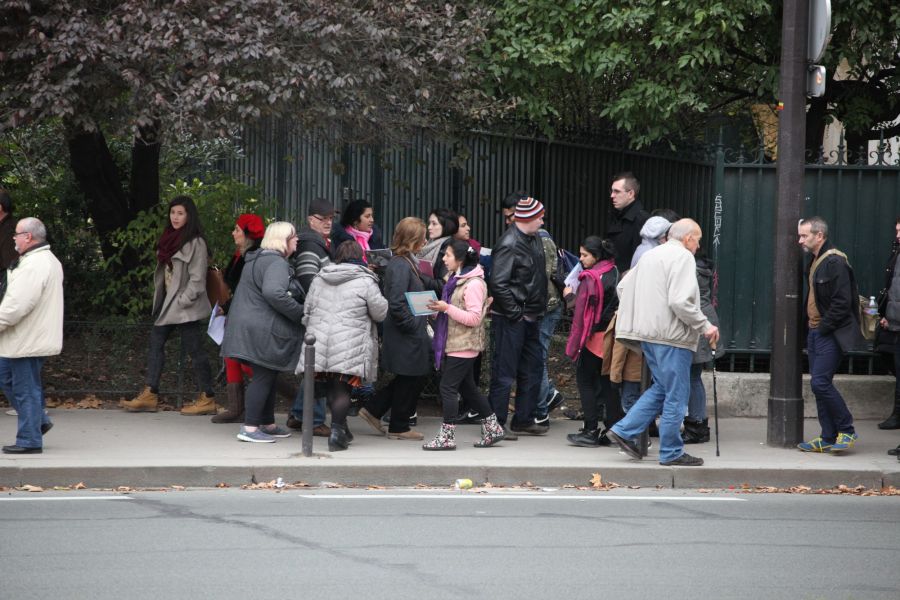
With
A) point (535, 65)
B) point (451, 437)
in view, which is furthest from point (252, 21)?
point (451, 437)

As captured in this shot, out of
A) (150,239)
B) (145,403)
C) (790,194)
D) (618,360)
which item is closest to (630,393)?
Answer: (618,360)

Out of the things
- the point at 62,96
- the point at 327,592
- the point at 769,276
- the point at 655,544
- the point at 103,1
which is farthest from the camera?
the point at 769,276

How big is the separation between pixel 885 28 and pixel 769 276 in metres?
3.10

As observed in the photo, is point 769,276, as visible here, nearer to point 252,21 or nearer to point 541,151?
point 541,151

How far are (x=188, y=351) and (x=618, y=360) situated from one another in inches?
157

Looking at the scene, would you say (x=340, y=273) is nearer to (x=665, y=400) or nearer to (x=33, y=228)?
(x=33, y=228)

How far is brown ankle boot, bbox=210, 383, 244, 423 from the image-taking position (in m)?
11.2

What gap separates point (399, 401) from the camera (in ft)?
34.6

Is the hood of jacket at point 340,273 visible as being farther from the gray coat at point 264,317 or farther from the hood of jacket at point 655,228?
the hood of jacket at point 655,228

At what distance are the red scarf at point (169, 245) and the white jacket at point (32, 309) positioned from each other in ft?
6.58

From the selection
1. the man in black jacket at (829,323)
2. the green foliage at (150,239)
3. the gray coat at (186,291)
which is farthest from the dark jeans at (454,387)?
the green foliage at (150,239)

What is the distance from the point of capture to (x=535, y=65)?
40.9 feet

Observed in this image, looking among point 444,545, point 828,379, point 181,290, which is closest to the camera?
point 444,545

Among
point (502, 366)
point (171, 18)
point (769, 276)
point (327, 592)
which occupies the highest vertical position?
point (171, 18)
